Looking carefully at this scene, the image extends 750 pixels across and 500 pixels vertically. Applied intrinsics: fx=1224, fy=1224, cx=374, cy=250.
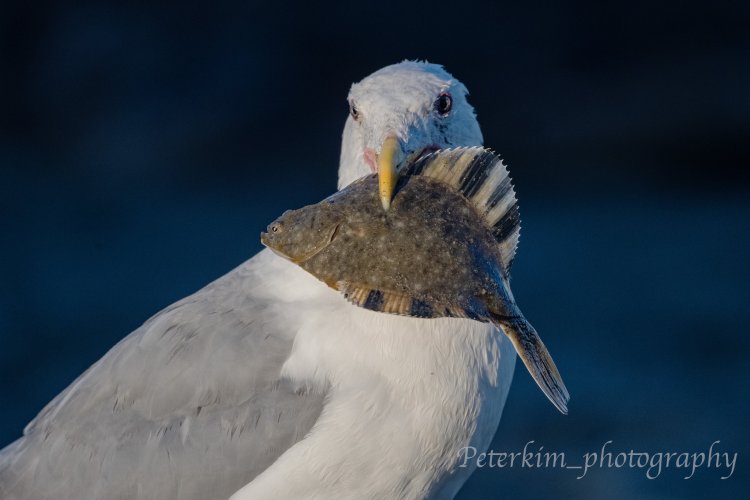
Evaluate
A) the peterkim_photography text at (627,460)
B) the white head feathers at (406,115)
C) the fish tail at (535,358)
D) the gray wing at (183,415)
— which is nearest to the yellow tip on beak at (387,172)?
the white head feathers at (406,115)

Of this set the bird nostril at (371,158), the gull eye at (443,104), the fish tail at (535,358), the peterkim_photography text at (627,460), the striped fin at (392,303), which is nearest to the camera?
the fish tail at (535,358)

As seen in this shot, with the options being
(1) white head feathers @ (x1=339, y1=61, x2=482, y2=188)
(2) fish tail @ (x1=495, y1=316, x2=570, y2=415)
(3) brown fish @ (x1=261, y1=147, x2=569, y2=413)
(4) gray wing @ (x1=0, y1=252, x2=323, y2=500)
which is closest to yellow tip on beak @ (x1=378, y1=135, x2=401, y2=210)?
(3) brown fish @ (x1=261, y1=147, x2=569, y2=413)

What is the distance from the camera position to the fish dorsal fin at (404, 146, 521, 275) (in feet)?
7.34

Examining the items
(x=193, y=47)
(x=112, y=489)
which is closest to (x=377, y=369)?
(x=112, y=489)

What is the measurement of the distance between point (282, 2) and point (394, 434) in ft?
12.5

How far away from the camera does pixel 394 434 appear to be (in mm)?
2600

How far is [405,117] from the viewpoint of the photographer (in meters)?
2.63

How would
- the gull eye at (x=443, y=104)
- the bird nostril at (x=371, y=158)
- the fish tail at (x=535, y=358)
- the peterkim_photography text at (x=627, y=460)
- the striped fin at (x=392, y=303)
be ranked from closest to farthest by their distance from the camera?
1. the fish tail at (x=535, y=358)
2. the striped fin at (x=392, y=303)
3. the bird nostril at (x=371, y=158)
4. the gull eye at (x=443, y=104)
5. the peterkim_photography text at (x=627, y=460)

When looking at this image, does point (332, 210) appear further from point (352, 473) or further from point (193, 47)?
point (193, 47)

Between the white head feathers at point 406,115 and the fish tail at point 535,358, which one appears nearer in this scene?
the fish tail at point 535,358

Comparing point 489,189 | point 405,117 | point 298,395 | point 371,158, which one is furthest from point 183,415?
point 489,189

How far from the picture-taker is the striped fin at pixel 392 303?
2145 millimetres

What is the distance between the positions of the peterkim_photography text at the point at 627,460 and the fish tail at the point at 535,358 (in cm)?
245

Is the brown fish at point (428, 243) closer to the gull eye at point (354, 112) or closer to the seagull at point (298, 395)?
the seagull at point (298, 395)
